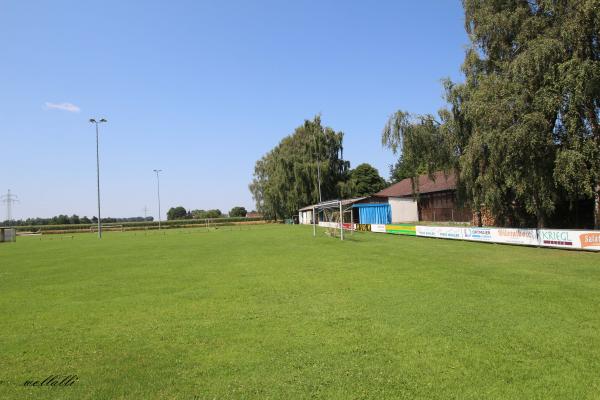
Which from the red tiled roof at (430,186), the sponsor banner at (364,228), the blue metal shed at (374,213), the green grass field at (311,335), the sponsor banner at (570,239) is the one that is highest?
the red tiled roof at (430,186)

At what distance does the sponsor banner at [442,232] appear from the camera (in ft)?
93.8

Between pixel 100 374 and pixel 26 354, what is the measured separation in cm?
179

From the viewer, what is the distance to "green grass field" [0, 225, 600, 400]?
17.3 feet

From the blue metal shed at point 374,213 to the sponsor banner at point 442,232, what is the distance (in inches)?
566

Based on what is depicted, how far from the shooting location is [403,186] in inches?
2435

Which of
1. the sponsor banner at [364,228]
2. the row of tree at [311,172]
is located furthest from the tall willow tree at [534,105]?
the row of tree at [311,172]

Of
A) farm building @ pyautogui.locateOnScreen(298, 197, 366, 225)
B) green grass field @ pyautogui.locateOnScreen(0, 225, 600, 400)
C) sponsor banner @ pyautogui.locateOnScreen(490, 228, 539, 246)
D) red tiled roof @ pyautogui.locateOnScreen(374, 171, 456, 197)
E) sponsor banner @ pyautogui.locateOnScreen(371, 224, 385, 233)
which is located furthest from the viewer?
farm building @ pyautogui.locateOnScreen(298, 197, 366, 225)

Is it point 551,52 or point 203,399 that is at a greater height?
point 551,52

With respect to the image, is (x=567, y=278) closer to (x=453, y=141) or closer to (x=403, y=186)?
(x=453, y=141)

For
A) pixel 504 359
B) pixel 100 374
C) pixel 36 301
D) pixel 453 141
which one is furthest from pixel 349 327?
pixel 453 141

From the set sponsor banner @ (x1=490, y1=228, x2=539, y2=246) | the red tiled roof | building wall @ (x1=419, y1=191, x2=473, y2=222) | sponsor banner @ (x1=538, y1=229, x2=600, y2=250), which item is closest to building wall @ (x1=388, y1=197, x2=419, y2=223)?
building wall @ (x1=419, y1=191, x2=473, y2=222)

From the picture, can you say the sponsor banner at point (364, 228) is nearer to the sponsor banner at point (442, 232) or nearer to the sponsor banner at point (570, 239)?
the sponsor banner at point (442, 232)

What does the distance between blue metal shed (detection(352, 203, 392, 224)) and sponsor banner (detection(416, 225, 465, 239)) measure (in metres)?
14.4

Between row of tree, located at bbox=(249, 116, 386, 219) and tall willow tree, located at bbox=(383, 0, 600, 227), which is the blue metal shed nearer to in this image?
row of tree, located at bbox=(249, 116, 386, 219)
